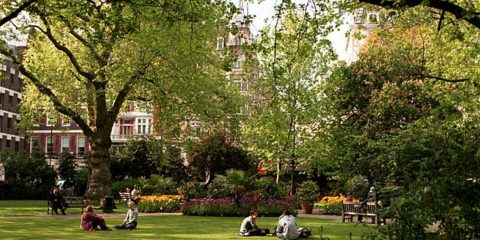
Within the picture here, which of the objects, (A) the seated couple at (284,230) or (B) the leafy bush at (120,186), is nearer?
(A) the seated couple at (284,230)

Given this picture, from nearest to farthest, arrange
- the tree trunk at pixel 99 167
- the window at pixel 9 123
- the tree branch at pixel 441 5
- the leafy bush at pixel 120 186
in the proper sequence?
the tree branch at pixel 441 5 < the tree trunk at pixel 99 167 < the leafy bush at pixel 120 186 < the window at pixel 9 123

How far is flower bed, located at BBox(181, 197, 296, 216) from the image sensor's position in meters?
29.5

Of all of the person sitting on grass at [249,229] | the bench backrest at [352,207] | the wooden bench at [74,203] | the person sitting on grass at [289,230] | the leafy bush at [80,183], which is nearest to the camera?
the person sitting on grass at [289,230]

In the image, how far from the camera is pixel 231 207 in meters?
29.6

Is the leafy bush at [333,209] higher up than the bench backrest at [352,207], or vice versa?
the bench backrest at [352,207]

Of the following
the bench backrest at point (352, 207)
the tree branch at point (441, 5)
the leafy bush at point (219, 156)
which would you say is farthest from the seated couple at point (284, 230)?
the leafy bush at point (219, 156)

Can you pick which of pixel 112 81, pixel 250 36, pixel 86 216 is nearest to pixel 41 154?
pixel 112 81

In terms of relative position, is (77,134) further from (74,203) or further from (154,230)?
(154,230)

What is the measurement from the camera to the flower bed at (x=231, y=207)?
2952cm

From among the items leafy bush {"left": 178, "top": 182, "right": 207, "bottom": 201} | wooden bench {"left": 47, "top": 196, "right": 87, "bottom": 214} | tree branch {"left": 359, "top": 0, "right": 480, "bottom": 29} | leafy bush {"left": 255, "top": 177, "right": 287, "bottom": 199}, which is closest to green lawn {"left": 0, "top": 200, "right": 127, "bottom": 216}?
wooden bench {"left": 47, "top": 196, "right": 87, "bottom": 214}

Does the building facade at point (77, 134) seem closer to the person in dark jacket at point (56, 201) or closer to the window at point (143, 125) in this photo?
the window at point (143, 125)

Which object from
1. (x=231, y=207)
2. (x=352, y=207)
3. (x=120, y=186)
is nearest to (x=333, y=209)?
(x=352, y=207)

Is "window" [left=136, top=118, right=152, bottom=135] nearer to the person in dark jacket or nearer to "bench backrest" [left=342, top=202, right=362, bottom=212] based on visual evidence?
the person in dark jacket

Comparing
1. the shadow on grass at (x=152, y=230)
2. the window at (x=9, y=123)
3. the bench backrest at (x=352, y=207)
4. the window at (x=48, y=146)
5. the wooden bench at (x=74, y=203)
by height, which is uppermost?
the window at (x=9, y=123)
